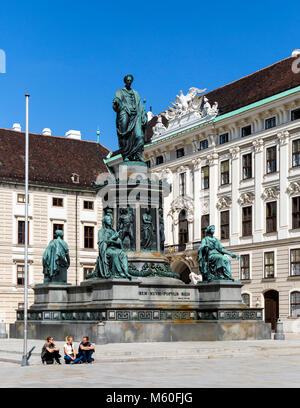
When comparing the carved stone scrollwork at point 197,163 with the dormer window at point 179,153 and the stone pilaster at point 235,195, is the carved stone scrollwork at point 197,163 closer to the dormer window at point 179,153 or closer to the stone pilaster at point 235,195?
the dormer window at point 179,153

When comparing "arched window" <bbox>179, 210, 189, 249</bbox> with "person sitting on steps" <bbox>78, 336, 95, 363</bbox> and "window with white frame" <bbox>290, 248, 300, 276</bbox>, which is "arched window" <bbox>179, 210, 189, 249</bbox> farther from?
"person sitting on steps" <bbox>78, 336, 95, 363</bbox>

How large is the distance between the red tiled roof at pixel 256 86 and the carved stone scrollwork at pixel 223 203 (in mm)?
6691

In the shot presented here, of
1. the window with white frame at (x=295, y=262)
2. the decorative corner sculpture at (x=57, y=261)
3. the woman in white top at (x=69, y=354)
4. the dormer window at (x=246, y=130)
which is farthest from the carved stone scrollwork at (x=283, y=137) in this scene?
the woman in white top at (x=69, y=354)

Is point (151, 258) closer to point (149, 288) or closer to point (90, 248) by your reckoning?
point (149, 288)

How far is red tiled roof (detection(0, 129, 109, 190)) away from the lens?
2793 inches

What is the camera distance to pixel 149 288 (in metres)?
27.7

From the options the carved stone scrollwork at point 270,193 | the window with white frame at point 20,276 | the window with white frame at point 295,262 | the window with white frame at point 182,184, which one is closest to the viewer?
the window with white frame at point 295,262

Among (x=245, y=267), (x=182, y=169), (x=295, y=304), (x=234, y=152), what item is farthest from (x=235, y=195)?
(x=295, y=304)

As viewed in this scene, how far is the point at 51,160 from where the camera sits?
7481 centimetres

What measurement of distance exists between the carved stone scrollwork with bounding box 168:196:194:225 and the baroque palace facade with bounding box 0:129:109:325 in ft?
34.8

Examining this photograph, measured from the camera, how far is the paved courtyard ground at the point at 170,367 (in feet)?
49.5

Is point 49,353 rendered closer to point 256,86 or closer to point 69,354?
point 69,354
